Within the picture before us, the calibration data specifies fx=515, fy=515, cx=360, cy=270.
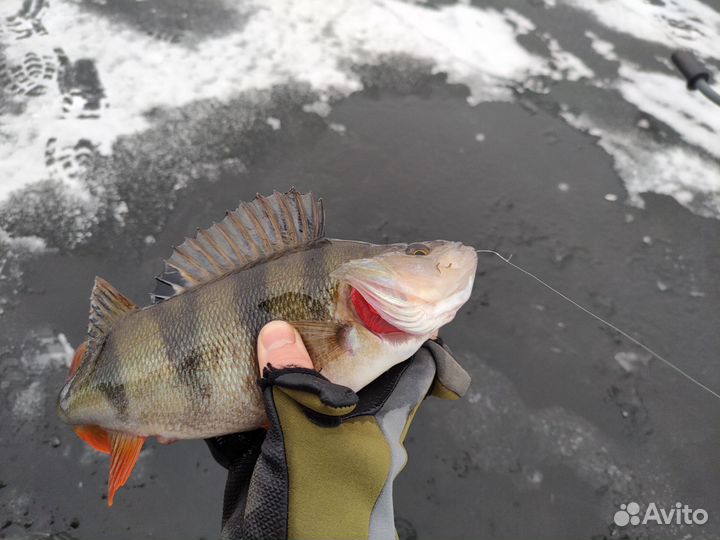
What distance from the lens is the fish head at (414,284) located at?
1.84 metres

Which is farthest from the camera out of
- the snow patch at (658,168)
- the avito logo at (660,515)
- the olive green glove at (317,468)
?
the snow patch at (658,168)

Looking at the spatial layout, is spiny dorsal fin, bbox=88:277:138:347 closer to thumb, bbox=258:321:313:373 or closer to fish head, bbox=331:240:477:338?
thumb, bbox=258:321:313:373

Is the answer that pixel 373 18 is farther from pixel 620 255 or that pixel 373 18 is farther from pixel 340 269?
pixel 340 269

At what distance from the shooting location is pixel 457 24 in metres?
4.39

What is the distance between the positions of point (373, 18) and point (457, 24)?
717 mm

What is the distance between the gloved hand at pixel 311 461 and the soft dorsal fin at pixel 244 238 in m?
0.35

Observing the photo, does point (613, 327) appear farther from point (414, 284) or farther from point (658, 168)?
point (414, 284)

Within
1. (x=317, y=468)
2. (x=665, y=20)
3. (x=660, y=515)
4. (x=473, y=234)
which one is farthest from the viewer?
(x=665, y=20)

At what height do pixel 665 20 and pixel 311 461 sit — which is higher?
pixel 665 20

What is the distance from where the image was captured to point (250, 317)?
73.2 inches

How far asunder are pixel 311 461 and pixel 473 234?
1867mm

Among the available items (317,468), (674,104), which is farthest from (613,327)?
(674,104)

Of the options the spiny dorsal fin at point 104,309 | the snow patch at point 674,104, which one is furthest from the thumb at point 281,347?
the snow patch at point 674,104

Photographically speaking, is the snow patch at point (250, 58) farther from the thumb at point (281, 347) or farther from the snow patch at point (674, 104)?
the thumb at point (281, 347)
